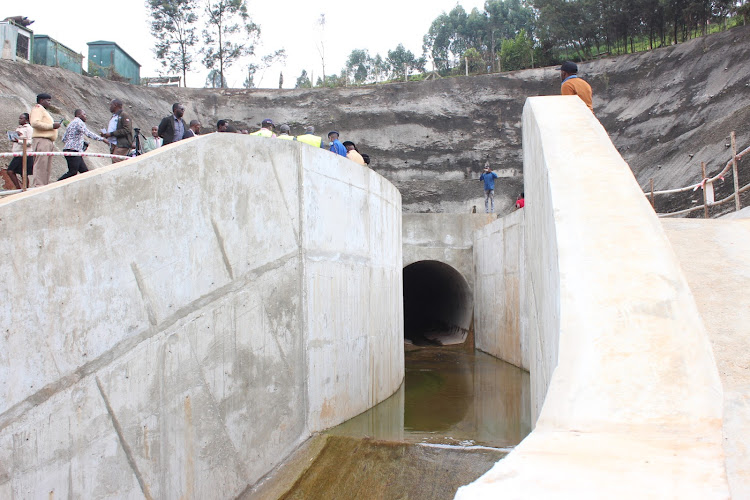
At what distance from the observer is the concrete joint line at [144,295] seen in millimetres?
4254

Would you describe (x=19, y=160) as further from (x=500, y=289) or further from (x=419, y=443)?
(x=500, y=289)

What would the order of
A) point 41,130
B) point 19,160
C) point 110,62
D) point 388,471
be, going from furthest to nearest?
point 110,62
point 19,160
point 41,130
point 388,471

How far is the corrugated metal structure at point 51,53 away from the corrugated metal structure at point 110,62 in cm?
155

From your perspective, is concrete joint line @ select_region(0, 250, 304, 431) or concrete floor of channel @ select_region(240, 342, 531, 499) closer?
concrete joint line @ select_region(0, 250, 304, 431)

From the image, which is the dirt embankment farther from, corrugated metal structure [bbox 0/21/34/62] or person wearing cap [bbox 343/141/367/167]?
person wearing cap [bbox 343/141/367/167]

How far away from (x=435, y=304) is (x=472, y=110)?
31.4 ft

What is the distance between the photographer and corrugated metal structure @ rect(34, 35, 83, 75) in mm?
18859

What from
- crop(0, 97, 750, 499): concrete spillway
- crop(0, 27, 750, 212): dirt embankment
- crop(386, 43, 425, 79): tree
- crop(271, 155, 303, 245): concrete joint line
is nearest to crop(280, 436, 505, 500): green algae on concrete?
crop(0, 97, 750, 499): concrete spillway

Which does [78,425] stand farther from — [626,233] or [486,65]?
[486,65]

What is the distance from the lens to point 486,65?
32.6m

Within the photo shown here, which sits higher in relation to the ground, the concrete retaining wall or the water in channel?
the concrete retaining wall

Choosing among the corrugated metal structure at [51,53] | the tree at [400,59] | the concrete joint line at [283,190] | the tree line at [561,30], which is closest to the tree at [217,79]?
the tree line at [561,30]

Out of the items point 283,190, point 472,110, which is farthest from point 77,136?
point 472,110

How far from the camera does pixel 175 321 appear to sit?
4.47 metres
